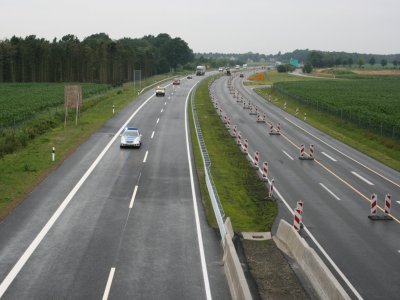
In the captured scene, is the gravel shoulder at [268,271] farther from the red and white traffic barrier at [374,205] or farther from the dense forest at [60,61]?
the dense forest at [60,61]

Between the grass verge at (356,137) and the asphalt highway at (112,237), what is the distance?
672 inches

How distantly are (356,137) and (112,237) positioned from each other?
36074 millimetres

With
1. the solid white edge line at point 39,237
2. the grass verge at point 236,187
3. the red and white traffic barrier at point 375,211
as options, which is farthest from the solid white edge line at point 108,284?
the red and white traffic barrier at point 375,211

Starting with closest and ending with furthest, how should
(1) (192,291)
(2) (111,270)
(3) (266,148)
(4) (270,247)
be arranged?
(1) (192,291) → (2) (111,270) → (4) (270,247) → (3) (266,148)

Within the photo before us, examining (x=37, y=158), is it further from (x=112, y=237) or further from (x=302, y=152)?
(x=302, y=152)

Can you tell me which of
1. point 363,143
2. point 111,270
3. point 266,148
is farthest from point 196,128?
point 111,270

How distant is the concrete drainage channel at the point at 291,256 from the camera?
504 inches

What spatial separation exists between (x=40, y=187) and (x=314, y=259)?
15.6 meters

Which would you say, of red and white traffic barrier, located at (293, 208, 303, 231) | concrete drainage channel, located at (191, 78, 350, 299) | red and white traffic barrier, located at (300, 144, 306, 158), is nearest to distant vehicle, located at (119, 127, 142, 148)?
red and white traffic barrier, located at (300, 144, 306, 158)

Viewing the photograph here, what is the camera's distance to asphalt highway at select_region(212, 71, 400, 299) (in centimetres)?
1653

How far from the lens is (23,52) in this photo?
415 ft

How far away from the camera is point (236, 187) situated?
27.1 metres

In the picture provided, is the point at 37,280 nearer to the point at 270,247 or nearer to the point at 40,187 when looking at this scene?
the point at 270,247

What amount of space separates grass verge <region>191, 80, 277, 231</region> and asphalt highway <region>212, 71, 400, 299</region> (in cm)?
107
